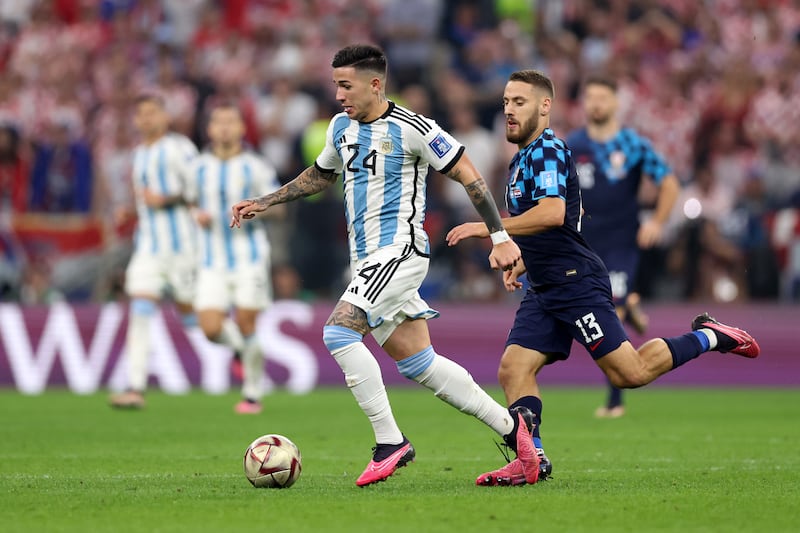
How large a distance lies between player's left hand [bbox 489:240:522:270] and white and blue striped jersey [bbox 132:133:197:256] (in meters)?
7.17

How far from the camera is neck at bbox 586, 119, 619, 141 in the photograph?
1213 centimetres

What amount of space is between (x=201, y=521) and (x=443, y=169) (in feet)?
8.28

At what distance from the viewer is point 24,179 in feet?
61.4

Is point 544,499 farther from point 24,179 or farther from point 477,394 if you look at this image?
point 24,179

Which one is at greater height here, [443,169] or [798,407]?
[443,169]

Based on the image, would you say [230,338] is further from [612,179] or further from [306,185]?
[306,185]

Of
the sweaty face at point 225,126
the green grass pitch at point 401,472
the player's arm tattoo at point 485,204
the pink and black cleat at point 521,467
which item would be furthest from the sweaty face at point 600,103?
the pink and black cleat at point 521,467

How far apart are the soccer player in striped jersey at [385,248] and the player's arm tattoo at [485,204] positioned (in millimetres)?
14

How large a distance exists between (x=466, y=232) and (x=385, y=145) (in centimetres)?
93

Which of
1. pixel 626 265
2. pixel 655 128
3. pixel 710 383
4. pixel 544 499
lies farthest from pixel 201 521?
pixel 655 128

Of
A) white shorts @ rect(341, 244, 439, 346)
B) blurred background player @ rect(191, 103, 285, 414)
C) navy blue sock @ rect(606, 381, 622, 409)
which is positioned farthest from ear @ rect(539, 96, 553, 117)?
blurred background player @ rect(191, 103, 285, 414)

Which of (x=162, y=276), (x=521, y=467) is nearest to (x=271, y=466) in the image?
(x=521, y=467)

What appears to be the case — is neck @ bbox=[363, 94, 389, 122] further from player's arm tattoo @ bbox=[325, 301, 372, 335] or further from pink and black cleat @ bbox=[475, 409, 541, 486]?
pink and black cleat @ bbox=[475, 409, 541, 486]

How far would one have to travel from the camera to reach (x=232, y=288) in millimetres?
13398
